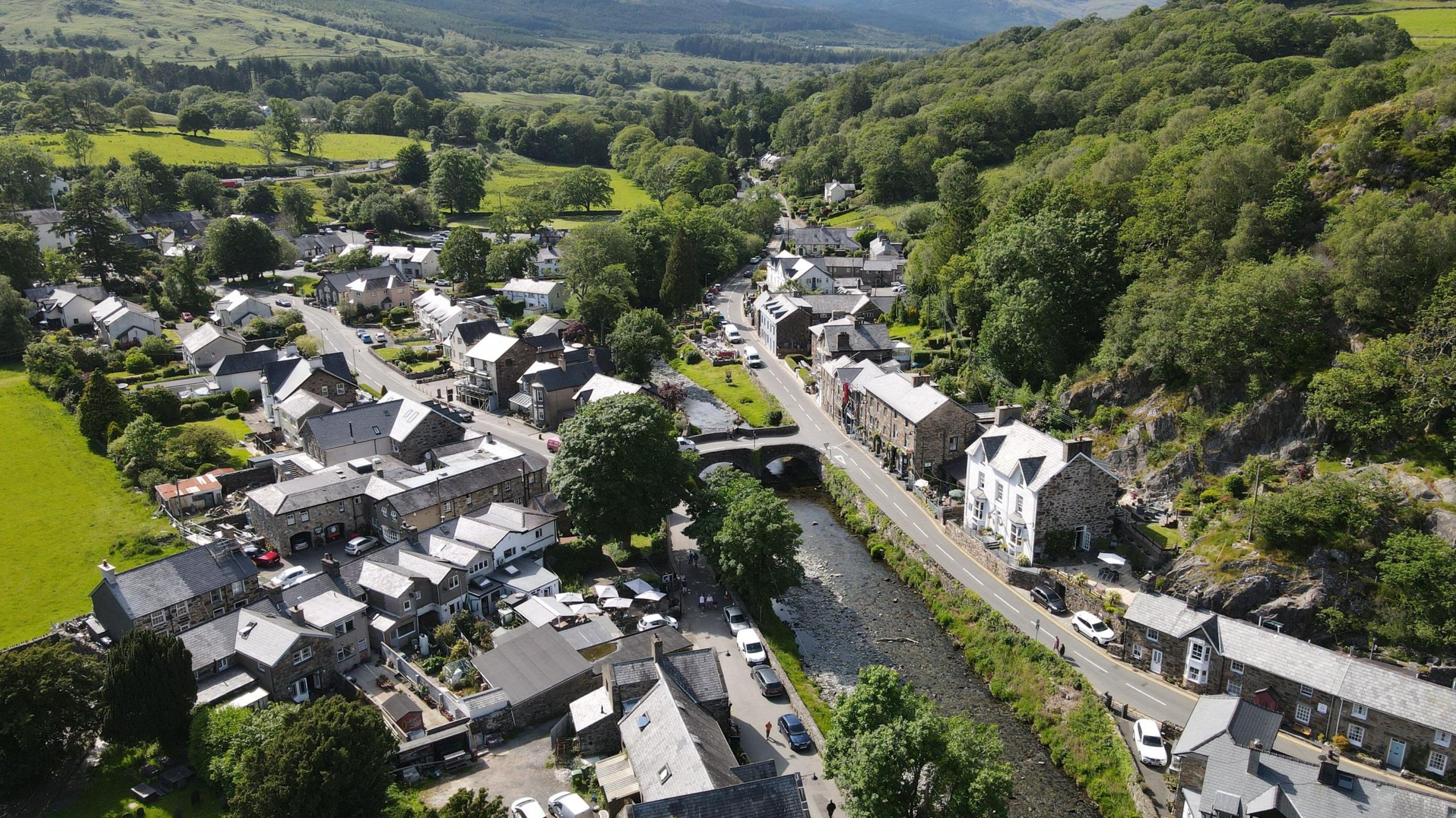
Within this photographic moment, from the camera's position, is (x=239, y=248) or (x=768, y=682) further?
(x=239, y=248)

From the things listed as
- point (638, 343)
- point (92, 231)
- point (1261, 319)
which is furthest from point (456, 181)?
point (1261, 319)

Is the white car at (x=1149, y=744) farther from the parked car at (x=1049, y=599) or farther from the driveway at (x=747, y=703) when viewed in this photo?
the driveway at (x=747, y=703)

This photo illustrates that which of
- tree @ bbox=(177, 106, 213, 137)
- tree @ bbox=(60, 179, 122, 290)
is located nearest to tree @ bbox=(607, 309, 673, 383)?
tree @ bbox=(60, 179, 122, 290)

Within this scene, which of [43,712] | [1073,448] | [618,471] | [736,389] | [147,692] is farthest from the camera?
[736,389]

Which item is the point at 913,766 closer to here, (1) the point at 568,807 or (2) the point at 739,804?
(2) the point at 739,804

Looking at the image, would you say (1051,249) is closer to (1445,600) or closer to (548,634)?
(1445,600)

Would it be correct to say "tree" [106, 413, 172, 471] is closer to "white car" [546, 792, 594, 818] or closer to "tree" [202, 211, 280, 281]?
"white car" [546, 792, 594, 818]
